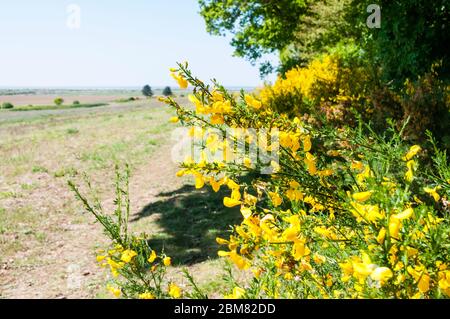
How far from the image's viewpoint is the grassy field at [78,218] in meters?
5.52

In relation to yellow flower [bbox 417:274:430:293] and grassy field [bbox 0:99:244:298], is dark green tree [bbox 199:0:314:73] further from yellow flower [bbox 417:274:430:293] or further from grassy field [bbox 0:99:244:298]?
yellow flower [bbox 417:274:430:293]

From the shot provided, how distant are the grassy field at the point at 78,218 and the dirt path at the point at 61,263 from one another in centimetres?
1

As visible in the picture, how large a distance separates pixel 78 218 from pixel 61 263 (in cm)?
192

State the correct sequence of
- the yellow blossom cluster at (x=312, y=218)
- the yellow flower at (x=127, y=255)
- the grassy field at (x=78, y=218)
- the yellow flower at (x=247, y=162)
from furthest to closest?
the grassy field at (x=78, y=218) < the yellow flower at (x=127, y=255) < the yellow flower at (x=247, y=162) < the yellow blossom cluster at (x=312, y=218)

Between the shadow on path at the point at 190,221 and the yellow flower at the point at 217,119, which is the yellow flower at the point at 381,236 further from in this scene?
the shadow on path at the point at 190,221

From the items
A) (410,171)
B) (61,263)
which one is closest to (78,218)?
(61,263)

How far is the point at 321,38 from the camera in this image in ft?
37.9

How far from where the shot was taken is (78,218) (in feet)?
25.9

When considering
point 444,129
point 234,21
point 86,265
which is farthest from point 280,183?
point 234,21

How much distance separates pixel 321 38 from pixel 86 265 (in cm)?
894

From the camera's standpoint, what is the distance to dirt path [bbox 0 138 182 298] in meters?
5.28

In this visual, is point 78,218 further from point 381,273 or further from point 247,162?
point 381,273

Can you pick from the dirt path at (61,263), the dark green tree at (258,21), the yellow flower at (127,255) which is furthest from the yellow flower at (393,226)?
the dark green tree at (258,21)

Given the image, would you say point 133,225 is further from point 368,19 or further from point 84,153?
point 84,153
